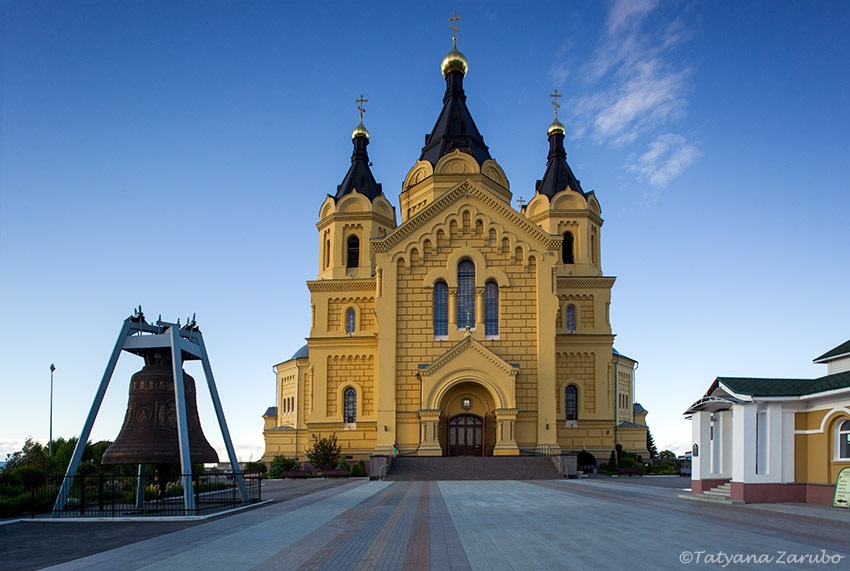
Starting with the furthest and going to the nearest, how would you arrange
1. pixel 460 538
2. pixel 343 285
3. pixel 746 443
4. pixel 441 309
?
pixel 343 285 → pixel 441 309 → pixel 746 443 → pixel 460 538

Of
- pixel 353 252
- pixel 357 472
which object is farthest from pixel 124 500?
pixel 353 252

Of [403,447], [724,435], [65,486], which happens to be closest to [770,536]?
[724,435]

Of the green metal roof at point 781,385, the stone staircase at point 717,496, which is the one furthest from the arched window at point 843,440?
the stone staircase at point 717,496

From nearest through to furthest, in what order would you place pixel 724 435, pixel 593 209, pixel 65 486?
pixel 65 486, pixel 724 435, pixel 593 209

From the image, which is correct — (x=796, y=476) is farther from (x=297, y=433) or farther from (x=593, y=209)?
(x=297, y=433)

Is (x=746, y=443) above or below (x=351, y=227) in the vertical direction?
below

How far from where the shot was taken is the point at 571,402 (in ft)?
149

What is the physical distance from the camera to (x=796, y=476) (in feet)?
66.4

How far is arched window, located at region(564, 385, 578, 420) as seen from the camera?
45.2m

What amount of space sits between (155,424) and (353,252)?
30979 millimetres

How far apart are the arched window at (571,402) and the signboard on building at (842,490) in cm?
2643

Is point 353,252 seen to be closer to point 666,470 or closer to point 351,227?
point 351,227

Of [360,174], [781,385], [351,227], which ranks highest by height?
[360,174]

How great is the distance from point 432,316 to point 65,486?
25.6 meters
